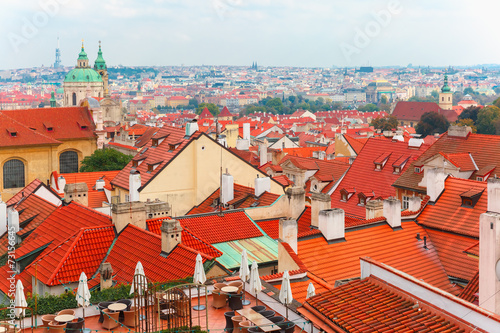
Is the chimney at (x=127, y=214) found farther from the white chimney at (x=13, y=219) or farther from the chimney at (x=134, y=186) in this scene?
the chimney at (x=134, y=186)

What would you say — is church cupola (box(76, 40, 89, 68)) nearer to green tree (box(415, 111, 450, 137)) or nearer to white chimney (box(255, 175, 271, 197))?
green tree (box(415, 111, 450, 137))

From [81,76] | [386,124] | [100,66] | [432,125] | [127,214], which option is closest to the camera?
[127,214]

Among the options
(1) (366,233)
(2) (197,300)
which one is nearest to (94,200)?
(1) (366,233)

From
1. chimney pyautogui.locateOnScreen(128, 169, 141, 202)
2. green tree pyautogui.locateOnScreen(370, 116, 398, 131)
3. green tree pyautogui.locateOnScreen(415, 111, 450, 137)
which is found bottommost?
green tree pyautogui.locateOnScreen(370, 116, 398, 131)

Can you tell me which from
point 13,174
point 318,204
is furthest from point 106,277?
point 13,174

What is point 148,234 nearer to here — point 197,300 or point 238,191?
point 197,300

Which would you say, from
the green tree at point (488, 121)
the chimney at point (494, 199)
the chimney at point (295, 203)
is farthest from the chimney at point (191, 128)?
the green tree at point (488, 121)

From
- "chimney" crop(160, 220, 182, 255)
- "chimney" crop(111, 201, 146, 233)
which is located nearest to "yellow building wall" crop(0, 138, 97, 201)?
"chimney" crop(111, 201, 146, 233)

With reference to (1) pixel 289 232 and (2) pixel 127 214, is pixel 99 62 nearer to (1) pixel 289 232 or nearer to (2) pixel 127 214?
(2) pixel 127 214
